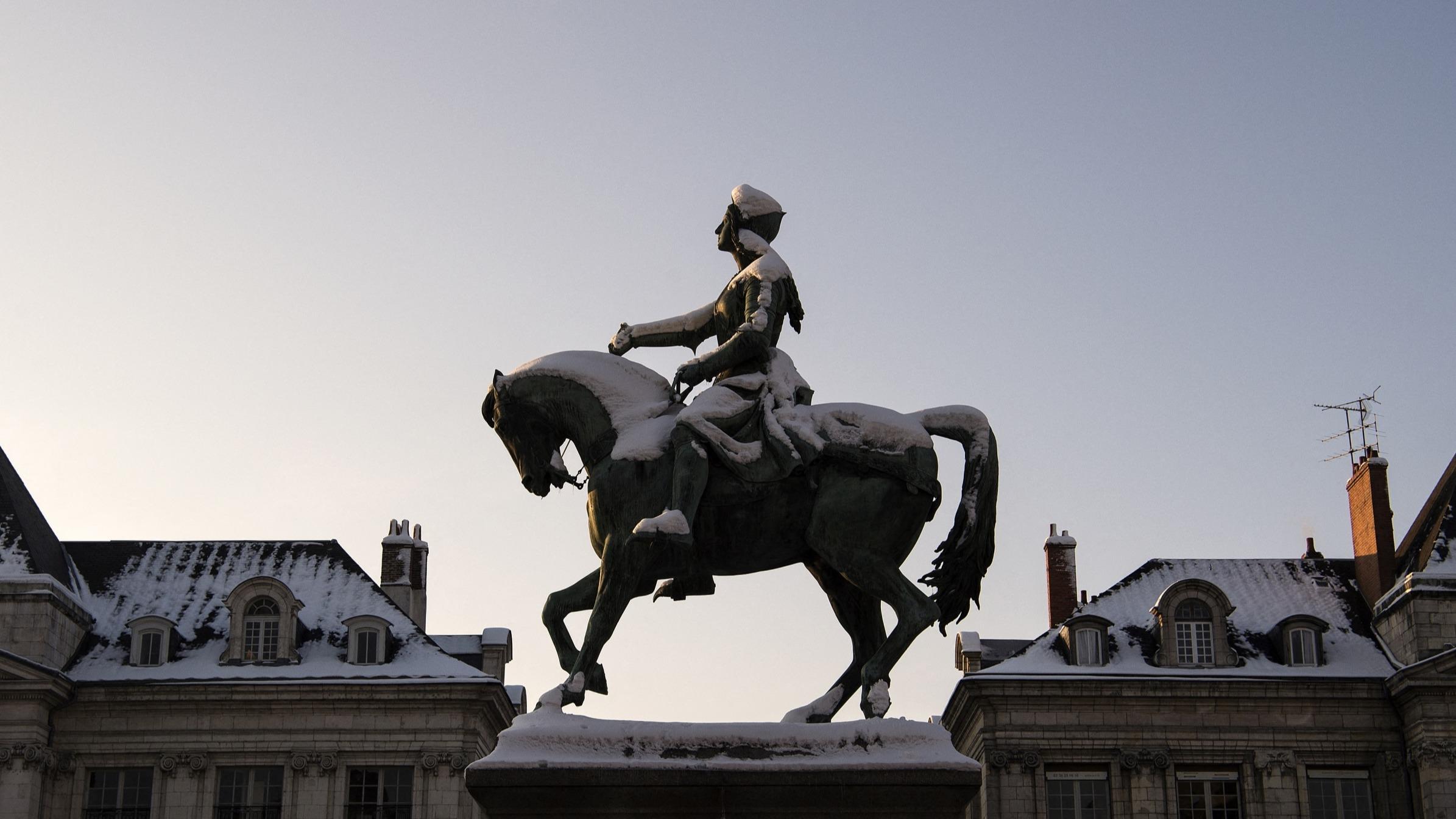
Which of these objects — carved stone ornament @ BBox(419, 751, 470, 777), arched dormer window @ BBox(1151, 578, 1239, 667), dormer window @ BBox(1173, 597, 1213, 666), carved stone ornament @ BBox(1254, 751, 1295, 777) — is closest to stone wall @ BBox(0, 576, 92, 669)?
carved stone ornament @ BBox(419, 751, 470, 777)

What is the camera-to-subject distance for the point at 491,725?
45.7 meters

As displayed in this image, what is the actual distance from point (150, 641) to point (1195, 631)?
2375cm

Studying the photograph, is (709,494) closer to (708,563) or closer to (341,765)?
(708,563)

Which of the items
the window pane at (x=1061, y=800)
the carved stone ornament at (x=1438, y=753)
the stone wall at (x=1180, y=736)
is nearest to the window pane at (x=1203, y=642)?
the stone wall at (x=1180, y=736)

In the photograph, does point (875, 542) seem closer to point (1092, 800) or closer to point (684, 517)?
point (684, 517)

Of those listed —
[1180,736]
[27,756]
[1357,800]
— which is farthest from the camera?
[1180,736]

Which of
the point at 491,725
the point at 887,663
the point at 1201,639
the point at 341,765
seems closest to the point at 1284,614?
the point at 1201,639

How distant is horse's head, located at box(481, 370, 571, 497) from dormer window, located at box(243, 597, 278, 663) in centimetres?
3375

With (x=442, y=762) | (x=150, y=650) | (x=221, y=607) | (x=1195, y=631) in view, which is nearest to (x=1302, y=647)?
(x=1195, y=631)

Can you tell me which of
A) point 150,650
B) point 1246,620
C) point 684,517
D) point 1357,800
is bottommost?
point 684,517

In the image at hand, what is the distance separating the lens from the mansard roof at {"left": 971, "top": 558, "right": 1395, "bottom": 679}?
44.8 m

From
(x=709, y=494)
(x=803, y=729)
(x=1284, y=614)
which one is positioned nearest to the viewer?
(x=803, y=729)

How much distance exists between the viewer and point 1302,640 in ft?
148

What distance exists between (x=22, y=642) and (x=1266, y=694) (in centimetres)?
2737
